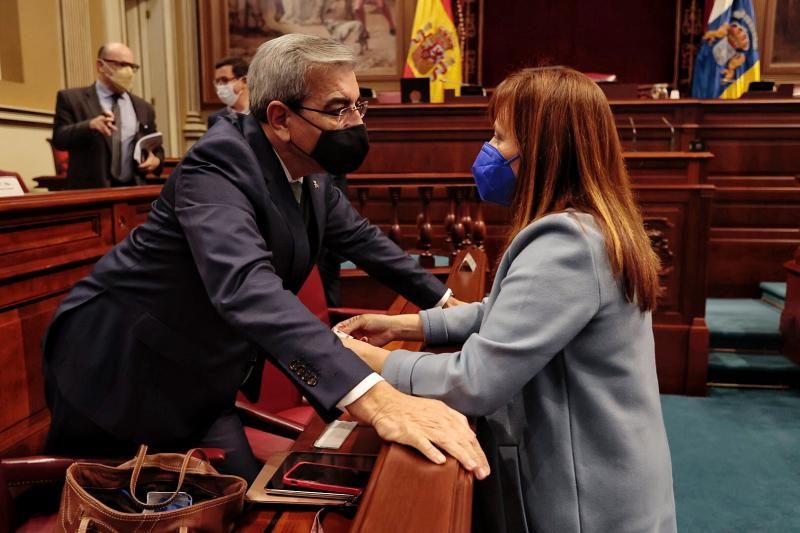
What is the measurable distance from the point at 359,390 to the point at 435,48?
23.7 ft

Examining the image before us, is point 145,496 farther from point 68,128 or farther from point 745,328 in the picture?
point 745,328

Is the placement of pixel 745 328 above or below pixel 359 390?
below

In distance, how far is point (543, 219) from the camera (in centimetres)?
115

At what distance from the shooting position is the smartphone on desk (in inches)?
42.3

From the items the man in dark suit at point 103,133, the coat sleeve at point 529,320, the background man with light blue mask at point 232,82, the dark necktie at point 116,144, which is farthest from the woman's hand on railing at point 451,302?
the dark necktie at point 116,144

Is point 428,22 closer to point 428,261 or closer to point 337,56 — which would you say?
point 428,261

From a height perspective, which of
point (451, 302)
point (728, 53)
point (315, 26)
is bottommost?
point (451, 302)

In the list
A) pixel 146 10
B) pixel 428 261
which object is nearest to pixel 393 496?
pixel 428 261

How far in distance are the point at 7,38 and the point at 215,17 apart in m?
3.04

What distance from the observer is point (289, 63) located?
1457 millimetres

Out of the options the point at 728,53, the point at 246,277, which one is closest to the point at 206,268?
the point at 246,277

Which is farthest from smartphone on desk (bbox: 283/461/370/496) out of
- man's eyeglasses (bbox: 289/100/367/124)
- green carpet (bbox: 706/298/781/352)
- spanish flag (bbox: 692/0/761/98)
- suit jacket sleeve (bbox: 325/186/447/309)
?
spanish flag (bbox: 692/0/761/98)

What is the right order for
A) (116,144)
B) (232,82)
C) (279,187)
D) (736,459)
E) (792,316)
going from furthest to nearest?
(116,144) < (232,82) < (792,316) < (736,459) < (279,187)

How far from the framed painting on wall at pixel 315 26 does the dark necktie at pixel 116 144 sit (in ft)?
11.9
